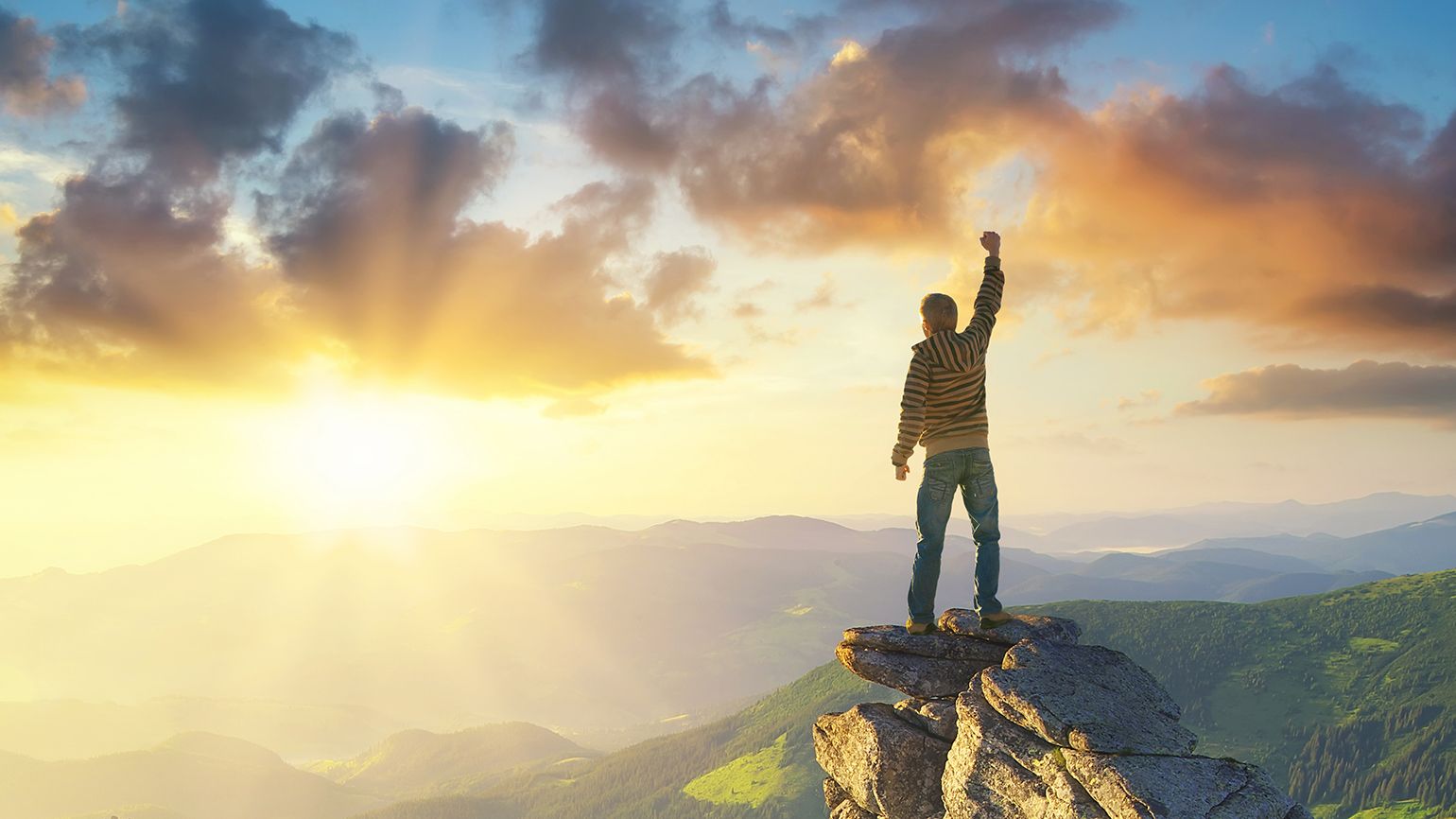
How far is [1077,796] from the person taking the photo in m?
11.9

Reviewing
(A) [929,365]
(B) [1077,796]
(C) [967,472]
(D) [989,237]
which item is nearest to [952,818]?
(B) [1077,796]

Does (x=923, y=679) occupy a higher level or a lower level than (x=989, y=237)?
lower

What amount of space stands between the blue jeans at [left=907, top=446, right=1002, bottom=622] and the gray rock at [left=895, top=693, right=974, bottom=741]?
5.57 feet

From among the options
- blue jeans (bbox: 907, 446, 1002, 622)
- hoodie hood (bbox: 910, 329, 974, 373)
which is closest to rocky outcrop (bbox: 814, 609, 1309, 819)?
blue jeans (bbox: 907, 446, 1002, 622)

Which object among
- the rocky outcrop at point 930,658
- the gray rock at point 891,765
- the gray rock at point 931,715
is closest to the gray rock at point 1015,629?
the rocky outcrop at point 930,658

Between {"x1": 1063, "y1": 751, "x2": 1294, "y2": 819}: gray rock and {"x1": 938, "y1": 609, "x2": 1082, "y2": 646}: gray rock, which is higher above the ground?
{"x1": 938, "y1": 609, "x2": 1082, "y2": 646}: gray rock

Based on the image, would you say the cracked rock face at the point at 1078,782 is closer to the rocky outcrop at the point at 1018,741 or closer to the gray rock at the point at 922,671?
the rocky outcrop at the point at 1018,741

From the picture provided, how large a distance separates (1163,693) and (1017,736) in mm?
2963

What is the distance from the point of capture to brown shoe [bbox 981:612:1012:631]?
17062 mm

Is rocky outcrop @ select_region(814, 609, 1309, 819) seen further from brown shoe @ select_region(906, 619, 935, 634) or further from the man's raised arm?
the man's raised arm

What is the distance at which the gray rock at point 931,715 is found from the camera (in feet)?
52.1

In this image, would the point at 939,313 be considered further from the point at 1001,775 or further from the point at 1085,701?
the point at 1001,775

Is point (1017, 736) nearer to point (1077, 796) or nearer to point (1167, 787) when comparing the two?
point (1077, 796)

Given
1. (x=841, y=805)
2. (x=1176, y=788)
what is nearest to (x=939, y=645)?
(x=841, y=805)
